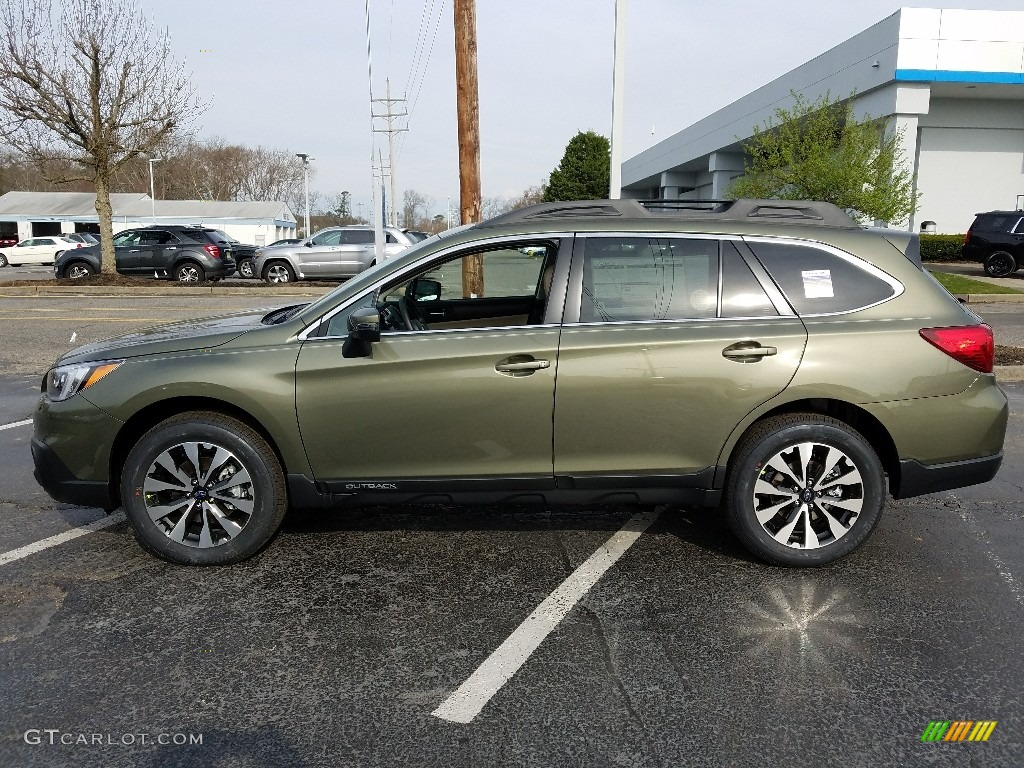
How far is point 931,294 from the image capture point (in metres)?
4.06

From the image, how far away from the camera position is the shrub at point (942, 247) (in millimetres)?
28859

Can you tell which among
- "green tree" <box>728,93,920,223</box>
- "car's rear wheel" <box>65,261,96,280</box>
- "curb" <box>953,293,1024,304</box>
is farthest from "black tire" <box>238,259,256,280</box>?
"curb" <box>953,293,1024,304</box>

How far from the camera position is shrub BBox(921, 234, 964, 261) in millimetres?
28859

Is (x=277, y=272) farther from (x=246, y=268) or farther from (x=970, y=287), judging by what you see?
(x=970, y=287)

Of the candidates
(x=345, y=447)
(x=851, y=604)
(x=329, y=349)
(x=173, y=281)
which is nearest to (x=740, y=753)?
(x=851, y=604)

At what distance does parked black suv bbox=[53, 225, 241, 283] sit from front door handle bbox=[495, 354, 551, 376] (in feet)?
71.5

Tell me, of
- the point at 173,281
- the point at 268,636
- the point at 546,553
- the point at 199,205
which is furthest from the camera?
the point at 199,205

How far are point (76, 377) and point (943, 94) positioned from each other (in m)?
33.8

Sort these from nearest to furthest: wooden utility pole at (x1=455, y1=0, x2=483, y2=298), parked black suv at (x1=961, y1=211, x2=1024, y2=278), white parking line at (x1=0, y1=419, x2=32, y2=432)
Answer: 1. white parking line at (x1=0, y1=419, x2=32, y2=432)
2. wooden utility pole at (x1=455, y1=0, x2=483, y2=298)
3. parked black suv at (x1=961, y1=211, x2=1024, y2=278)

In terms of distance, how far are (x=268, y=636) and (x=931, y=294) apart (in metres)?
3.50

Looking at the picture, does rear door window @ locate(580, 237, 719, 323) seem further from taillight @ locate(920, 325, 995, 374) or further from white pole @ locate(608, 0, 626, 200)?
white pole @ locate(608, 0, 626, 200)

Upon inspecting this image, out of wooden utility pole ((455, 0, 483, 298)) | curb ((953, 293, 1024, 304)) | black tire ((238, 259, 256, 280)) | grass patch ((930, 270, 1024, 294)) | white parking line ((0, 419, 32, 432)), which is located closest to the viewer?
white parking line ((0, 419, 32, 432))

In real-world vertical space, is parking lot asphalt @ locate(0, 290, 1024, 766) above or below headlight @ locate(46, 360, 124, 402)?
below

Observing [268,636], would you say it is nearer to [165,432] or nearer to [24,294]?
[165,432]
